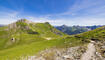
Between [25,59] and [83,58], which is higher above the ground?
[83,58]

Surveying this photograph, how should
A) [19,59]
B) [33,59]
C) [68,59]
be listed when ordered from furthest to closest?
[19,59], [33,59], [68,59]

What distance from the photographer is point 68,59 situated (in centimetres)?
5600

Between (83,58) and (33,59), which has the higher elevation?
(83,58)

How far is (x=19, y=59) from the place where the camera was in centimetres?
7019

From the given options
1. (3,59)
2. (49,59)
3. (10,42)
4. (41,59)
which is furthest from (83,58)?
(10,42)

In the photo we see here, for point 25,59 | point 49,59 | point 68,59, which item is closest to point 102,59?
point 68,59

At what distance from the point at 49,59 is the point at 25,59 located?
948 inches

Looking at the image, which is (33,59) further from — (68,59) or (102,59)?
(102,59)

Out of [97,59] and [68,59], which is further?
[68,59]

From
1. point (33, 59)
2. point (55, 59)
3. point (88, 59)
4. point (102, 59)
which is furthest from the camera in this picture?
point (33, 59)

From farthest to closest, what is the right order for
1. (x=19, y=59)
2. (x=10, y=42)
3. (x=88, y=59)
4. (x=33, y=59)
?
(x=10, y=42)
(x=19, y=59)
(x=33, y=59)
(x=88, y=59)

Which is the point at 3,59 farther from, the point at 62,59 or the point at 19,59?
the point at 62,59

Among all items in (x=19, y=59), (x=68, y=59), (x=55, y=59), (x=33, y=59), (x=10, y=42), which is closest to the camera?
(x=68, y=59)

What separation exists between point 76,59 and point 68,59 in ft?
19.6
